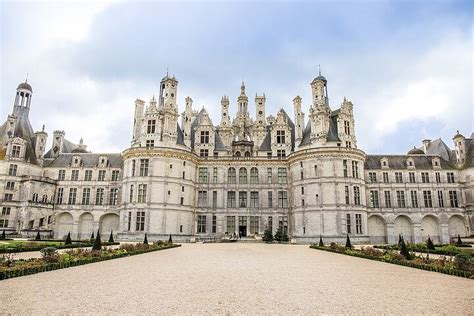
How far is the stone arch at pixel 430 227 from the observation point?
1825 inches

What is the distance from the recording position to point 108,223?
4853 cm

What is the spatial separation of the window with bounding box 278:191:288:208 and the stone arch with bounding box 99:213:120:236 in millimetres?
24899

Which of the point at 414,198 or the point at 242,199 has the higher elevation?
the point at 414,198

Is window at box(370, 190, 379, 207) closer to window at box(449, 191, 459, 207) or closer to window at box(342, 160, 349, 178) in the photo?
window at box(342, 160, 349, 178)

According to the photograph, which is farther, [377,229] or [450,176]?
[450,176]

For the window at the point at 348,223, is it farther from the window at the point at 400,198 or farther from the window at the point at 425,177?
the window at the point at 425,177

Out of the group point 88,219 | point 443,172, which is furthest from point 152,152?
point 443,172

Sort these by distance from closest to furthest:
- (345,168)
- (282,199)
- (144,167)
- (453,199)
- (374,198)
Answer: (345,168)
(144,167)
(282,199)
(453,199)
(374,198)

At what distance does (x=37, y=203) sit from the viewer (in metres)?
45.5

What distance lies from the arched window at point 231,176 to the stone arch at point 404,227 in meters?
24.8

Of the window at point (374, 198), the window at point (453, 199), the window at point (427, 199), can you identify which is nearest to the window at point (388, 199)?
the window at point (374, 198)

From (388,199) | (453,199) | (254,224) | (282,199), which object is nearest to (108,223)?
(254,224)

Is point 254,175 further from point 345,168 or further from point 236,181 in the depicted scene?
point 345,168

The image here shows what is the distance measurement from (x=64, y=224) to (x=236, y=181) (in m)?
27.6
